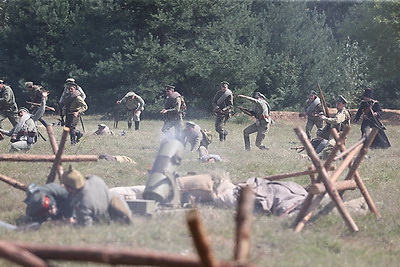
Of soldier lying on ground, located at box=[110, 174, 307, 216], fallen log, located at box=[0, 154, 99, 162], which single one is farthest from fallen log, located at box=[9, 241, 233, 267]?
fallen log, located at box=[0, 154, 99, 162]

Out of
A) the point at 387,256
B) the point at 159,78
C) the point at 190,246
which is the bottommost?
the point at 159,78

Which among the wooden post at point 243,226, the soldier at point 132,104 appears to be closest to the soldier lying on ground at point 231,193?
the wooden post at point 243,226

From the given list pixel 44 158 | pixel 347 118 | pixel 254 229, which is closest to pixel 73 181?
pixel 44 158

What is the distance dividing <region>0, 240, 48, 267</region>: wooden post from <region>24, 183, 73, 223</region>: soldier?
4452mm

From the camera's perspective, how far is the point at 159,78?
108 ft

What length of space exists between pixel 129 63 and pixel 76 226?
Answer: 23.8 metres

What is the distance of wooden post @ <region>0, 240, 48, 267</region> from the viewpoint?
4.13 metres

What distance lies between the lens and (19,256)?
416 centimetres

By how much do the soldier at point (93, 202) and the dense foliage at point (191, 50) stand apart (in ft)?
75.7

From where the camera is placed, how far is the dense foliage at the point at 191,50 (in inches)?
1278

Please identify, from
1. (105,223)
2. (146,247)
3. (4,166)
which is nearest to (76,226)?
(105,223)

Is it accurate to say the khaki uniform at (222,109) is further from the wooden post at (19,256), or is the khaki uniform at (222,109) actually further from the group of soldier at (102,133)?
the wooden post at (19,256)

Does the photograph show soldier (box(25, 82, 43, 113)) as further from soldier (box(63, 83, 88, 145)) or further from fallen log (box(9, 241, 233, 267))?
fallen log (box(9, 241, 233, 267))

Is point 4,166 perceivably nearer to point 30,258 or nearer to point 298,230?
point 298,230
